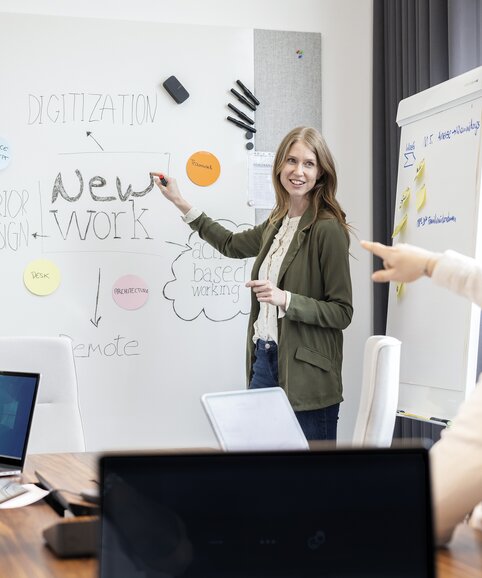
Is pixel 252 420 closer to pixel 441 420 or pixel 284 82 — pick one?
pixel 441 420

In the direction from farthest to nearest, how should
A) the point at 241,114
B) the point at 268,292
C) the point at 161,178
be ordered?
the point at 241,114 → the point at 161,178 → the point at 268,292

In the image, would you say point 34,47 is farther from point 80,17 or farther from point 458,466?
point 458,466

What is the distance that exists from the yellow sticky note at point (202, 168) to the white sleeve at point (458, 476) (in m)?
2.63

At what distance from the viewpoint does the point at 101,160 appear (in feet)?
11.8

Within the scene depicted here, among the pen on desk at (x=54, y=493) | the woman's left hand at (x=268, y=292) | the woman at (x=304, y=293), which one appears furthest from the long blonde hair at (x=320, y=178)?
the pen on desk at (x=54, y=493)

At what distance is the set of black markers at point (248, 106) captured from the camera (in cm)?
374

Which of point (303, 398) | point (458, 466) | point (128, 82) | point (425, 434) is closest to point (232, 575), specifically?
point (458, 466)

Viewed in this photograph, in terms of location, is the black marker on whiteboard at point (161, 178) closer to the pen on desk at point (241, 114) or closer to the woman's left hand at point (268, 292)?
the pen on desk at point (241, 114)

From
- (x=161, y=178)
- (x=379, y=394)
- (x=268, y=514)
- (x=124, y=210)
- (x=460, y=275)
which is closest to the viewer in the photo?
(x=268, y=514)

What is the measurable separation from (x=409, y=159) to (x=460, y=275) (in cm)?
205

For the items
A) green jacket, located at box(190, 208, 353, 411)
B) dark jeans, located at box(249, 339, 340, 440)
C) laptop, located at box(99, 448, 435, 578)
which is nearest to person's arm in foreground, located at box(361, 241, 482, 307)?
laptop, located at box(99, 448, 435, 578)

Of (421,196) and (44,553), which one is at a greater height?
(421,196)

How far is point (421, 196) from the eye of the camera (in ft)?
10.4

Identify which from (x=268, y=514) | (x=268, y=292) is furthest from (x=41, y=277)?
(x=268, y=514)
